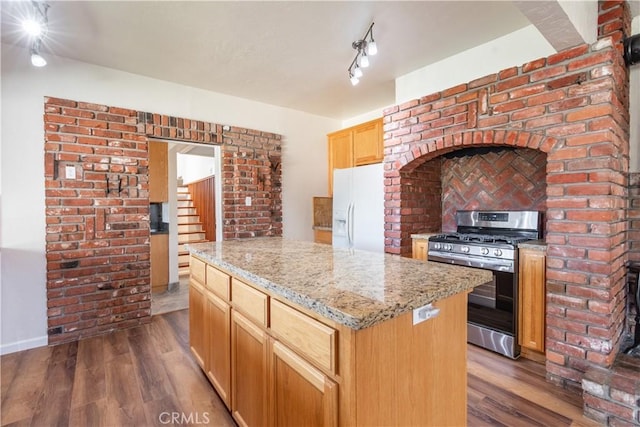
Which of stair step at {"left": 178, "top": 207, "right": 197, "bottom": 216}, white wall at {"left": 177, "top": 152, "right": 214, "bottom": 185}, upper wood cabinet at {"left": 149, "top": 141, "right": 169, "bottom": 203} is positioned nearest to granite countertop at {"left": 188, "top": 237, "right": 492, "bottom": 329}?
upper wood cabinet at {"left": 149, "top": 141, "right": 169, "bottom": 203}

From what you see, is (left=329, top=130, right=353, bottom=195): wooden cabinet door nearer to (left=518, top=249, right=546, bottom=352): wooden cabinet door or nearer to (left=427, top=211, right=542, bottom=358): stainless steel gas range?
(left=427, top=211, right=542, bottom=358): stainless steel gas range

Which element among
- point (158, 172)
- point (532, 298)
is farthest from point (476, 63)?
point (158, 172)

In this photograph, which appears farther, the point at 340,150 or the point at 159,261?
the point at 340,150

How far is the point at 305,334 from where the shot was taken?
1066 millimetres

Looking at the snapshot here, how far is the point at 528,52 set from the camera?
2.33m

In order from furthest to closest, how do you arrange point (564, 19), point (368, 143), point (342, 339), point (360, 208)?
point (368, 143)
point (360, 208)
point (564, 19)
point (342, 339)

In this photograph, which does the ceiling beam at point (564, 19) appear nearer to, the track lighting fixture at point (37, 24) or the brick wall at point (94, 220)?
the track lighting fixture at point (37, 24)

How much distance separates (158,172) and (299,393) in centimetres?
384

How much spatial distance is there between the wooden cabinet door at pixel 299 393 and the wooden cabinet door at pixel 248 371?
0.11m

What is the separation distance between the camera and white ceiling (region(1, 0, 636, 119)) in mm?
2061

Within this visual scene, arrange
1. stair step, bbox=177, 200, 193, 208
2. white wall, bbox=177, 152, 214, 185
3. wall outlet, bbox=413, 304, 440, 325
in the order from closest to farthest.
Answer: wall outlet, bbox=413, 304, 440, 325 < white wall, bbox=177, 152, 214, 185 < stair step, bbox=177, 200, 193, 208

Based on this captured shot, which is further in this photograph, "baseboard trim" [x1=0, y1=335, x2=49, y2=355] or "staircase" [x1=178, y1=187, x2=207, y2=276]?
"staircase" [x1=178, y1=187, x2=207, y2=276]

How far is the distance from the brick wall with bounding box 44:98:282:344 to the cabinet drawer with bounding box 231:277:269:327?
199cm

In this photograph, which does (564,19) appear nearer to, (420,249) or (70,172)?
(420,249)
